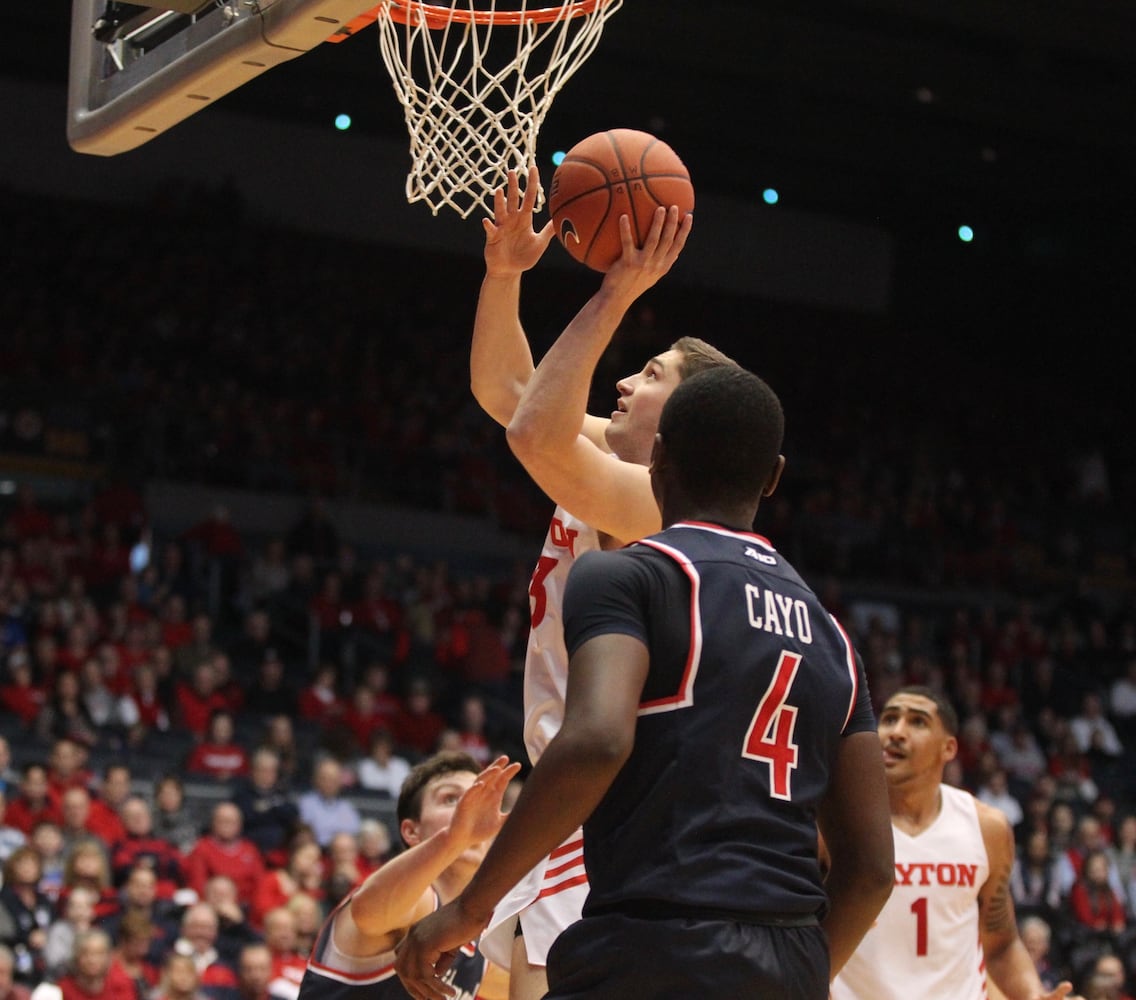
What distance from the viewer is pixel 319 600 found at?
44.9ft

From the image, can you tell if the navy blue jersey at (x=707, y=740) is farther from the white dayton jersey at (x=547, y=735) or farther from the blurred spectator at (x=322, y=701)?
the blurred spectator at (x=322, y=701)

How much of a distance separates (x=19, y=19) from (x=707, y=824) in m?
17.4

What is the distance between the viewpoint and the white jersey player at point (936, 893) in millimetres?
4953

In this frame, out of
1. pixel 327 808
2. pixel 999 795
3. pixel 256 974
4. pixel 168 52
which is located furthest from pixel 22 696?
pixel 168 52

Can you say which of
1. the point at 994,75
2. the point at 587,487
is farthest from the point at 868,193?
the point at 587,487

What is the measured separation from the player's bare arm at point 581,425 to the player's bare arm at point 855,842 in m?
0.81

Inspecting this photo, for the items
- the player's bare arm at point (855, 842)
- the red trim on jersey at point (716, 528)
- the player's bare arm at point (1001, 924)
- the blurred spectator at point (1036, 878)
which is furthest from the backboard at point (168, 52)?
the blurred spectator at point (1036, 878)

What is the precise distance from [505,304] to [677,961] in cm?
178

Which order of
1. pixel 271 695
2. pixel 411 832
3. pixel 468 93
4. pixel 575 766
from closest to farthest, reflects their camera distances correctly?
pixel 575 766 < pixel 411 832 < pixel 468 93 < pixel 271 695

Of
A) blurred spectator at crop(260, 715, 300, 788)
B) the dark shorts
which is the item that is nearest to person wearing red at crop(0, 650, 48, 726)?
blurred spectator at crop(260, 715, 300, 788)

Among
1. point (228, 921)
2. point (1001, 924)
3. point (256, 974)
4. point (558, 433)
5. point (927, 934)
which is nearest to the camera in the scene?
point (558, 433)

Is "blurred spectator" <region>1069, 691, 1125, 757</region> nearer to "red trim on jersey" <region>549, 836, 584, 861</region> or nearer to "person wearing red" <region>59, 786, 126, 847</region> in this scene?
"person wearing red" <region>59, 786, 126, 847</region>

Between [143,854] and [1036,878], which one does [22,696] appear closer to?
[143,854]

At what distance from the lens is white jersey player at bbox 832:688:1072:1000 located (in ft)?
16.3
